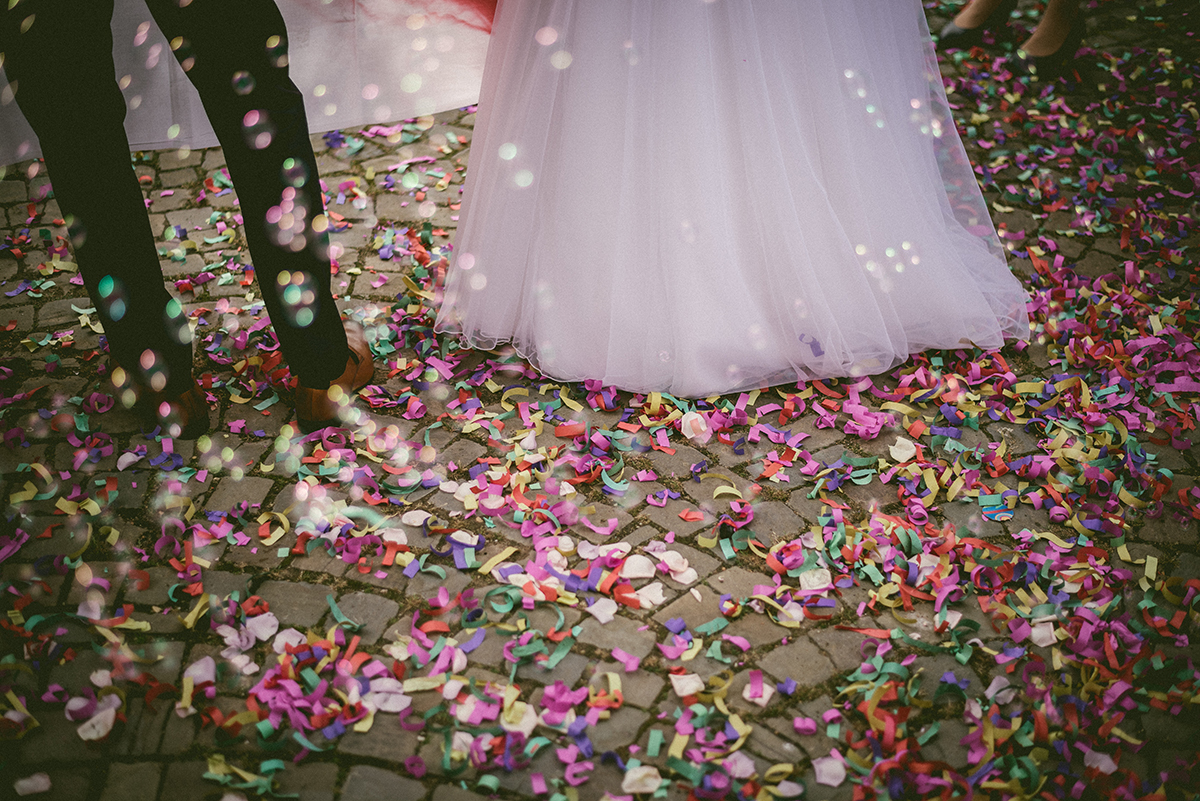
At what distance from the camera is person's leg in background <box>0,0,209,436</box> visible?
180cm

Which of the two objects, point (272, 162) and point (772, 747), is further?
point (272, 162)

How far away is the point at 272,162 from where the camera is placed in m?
1.98

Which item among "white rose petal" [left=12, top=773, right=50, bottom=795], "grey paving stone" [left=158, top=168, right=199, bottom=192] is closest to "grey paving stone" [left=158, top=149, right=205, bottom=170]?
"grey paving stone" [left=158, top=168, right=199, bottom=192]

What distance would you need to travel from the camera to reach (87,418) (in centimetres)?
253

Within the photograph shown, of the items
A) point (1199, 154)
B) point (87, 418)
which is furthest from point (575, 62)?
point (1199, 154)

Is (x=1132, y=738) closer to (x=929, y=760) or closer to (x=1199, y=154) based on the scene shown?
(x=929, y=760)

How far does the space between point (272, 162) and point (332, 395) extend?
77 centimetres

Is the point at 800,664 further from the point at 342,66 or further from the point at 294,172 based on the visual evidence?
the point at 342,66

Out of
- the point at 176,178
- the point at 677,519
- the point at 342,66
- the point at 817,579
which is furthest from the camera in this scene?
the point at 176,178

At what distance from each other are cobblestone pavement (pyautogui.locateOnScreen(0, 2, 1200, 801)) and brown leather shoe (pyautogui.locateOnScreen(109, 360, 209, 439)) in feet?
0.22

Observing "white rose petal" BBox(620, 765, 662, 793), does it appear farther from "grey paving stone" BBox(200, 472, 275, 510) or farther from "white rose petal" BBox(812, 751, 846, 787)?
"grey paving stone" BBox(200, 472, 275, 510)

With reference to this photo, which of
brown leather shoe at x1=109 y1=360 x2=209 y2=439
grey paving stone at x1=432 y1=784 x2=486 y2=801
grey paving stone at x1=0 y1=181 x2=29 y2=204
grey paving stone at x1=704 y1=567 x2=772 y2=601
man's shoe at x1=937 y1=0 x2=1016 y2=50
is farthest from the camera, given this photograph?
man's shoe at x1=937 y1=0 x2=1016 y2=50

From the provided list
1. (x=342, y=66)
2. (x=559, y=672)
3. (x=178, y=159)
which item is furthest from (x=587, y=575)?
(x=178, y=159)

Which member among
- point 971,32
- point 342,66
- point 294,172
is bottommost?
point 971,32
